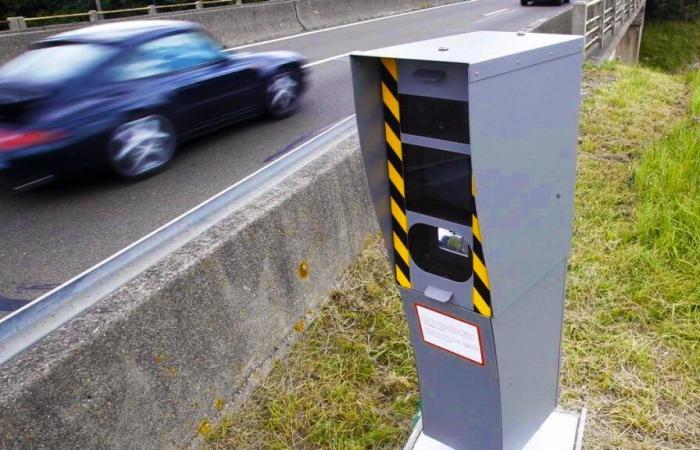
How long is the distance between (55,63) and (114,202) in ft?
4.80

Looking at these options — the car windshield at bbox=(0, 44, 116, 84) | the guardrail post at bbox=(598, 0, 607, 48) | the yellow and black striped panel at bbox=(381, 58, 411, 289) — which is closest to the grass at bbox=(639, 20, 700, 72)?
the guardrail post at bbox=(598, 0, 607, 48)

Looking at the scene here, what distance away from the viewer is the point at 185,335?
2514 mm

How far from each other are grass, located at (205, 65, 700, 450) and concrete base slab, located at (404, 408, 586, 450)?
211 mm

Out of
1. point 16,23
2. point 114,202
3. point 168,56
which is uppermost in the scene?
point 16,23

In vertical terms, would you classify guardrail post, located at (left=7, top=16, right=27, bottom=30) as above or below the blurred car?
above

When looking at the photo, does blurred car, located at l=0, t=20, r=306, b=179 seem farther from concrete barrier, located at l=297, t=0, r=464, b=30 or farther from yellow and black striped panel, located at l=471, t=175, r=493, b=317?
concrete barrier, located at l=297, t=0, r=464, b=30

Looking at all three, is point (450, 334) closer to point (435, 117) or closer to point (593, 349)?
point (435, 117)

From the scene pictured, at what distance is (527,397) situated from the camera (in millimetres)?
A: 2354

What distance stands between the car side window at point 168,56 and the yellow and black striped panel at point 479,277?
443 centimetres

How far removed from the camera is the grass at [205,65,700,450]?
9.11 ft

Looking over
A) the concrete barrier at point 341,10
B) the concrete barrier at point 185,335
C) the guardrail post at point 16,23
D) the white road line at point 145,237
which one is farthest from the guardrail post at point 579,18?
the guardrail post at point 16,23

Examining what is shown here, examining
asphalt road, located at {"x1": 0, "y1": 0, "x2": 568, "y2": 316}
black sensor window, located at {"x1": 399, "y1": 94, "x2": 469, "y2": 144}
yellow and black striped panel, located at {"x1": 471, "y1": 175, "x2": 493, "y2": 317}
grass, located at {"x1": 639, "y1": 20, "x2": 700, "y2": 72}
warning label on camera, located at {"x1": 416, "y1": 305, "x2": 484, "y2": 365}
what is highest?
black sensor window, located at {"x1": 399, "y1": 94, "x2": 469, "y2": 144}

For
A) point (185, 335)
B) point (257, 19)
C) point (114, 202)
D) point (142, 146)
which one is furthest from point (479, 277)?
point (257, 19)

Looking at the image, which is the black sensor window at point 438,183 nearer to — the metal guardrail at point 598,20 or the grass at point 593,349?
the grass at point 593,349
